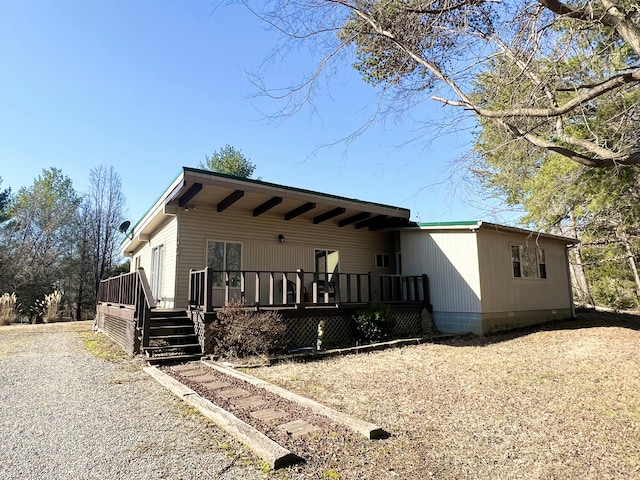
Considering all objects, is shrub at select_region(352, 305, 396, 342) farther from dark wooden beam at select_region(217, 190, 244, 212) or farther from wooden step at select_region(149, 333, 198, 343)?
dark wooden beam at select_region(217, 190, 244, 212)

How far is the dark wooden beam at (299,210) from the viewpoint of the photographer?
408 inches

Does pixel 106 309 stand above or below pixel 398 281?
below

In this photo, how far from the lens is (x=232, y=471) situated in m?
2.83

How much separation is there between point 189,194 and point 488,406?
744 centimetres

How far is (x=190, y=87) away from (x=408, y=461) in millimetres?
6906

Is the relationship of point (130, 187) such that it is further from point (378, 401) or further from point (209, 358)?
point (378, 401)

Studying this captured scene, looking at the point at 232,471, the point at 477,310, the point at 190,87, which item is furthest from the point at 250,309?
the point at 477,310

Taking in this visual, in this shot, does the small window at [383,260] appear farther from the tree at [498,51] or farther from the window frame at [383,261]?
the tree at [498,51]

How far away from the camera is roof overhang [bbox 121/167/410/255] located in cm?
851

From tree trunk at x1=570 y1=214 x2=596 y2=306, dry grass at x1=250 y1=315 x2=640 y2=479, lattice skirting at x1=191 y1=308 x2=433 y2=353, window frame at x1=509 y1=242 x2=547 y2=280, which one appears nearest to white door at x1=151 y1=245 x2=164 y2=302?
lattice skirting at x1=191 y1=308 x2=433 y2=353

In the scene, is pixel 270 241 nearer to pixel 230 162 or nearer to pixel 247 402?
pixel 247 402

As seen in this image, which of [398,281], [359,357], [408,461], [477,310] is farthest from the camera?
[398,281]

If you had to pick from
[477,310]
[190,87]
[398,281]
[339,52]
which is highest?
[190,87]

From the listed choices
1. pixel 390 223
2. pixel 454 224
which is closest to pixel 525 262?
pixel 454 224
